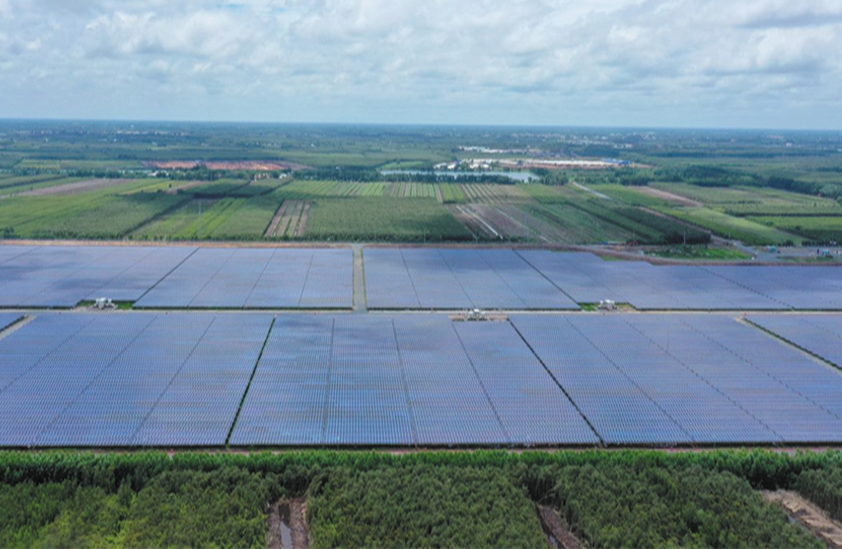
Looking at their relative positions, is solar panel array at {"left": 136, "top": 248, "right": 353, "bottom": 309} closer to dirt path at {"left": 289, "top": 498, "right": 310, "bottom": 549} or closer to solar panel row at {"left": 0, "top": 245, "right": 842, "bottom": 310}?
solar panel row at {"left": 0, "top": 245, "right": 842, "bottom": 310}

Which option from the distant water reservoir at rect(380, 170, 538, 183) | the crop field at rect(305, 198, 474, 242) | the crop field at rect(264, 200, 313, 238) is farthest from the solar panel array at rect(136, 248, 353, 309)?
the distant water reservoir at rect(380, 170, 538, 183)

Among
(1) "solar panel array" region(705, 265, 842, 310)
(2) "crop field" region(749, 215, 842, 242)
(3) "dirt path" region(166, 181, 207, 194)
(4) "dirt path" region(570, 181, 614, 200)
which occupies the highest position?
(3) "dirt path" region(166, 181, 207, 194)

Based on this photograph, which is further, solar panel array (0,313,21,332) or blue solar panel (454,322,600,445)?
solar panel array (0,313,21,332)

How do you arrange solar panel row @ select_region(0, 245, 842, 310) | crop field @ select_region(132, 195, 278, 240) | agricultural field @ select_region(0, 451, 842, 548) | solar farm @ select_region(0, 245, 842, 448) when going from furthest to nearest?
crop field @ select_region(132, 195, 278, 240), solar panel row @ select_region(0, 245, 842, 310), solar farm @ select_region(0, 245, 842, 448), agricultural field @ select_region(0, 451, 842, 548)

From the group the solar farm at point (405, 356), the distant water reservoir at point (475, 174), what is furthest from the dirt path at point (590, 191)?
the solar farm at point (405, 356)

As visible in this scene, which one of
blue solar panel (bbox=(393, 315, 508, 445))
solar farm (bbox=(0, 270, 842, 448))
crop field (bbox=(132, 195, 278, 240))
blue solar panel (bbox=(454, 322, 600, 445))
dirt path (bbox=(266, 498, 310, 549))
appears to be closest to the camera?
dirt path (bbox=(266, 498, 310, 549))

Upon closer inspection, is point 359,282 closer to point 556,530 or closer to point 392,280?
point 392,280

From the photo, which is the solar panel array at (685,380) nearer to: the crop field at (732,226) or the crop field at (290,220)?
the crop field at (732,226)

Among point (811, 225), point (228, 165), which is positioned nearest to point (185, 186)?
point (228, 165)
